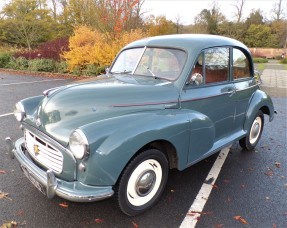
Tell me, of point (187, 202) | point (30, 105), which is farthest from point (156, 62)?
point (187, 202)

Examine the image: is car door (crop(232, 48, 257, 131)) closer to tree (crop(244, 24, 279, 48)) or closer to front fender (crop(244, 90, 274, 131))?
front fender (crop(244, 90, 274, 131))

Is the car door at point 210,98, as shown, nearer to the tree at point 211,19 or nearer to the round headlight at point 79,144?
the round headlight at point 79,144

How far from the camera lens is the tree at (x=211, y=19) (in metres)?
44.9

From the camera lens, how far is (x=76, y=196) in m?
2.21

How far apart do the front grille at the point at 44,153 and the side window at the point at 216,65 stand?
200 cm

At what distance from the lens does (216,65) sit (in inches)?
138

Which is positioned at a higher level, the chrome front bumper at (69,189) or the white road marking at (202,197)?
the chrome front bumper at (69,189)

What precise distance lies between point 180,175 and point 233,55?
1.87m

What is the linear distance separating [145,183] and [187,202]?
2.04 ft

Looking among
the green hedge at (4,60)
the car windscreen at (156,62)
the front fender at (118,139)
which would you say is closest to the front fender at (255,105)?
the car windscreen at (156,62)

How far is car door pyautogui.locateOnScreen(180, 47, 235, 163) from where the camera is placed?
3.05 meters

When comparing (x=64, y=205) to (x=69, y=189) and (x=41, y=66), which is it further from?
(x=41, y=66)

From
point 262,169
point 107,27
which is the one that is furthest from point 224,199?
point 107,27

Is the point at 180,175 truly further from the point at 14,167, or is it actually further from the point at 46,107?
the point at 14,167
